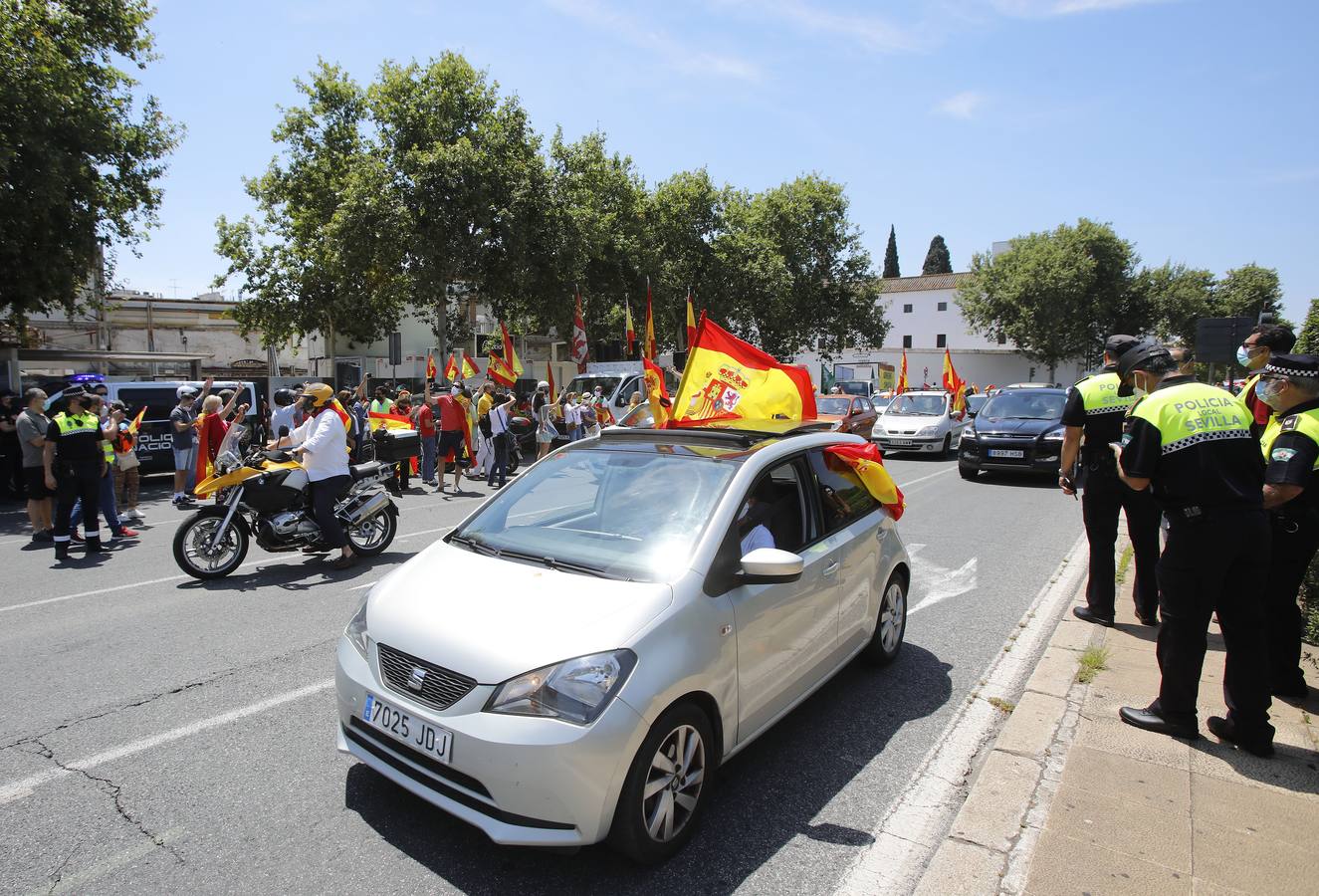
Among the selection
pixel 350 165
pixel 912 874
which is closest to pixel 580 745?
pixel 912 874

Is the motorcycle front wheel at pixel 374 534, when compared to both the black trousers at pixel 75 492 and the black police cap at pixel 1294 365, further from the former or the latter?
the black police cap at pixel 1294 365

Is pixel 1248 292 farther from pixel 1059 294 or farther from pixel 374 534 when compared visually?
pixel 374 534

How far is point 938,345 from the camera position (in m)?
73.6

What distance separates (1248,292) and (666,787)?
3244 inches

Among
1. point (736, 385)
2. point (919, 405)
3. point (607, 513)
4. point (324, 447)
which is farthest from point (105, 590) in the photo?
point (919, 405)

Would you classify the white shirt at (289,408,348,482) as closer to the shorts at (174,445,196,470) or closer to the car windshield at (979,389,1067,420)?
the shorts at (174,445,196,470)

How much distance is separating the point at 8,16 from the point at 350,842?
17.5 m

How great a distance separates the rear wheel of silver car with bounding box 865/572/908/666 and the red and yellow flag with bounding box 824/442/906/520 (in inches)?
19.1

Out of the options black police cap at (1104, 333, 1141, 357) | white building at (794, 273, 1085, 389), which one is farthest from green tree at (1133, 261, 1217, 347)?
black police cap at (1104, 333, 1141, 357)

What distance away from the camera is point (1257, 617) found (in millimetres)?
3656

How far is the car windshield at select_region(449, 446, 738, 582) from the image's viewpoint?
10.9 feet

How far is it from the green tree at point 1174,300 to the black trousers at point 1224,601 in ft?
217

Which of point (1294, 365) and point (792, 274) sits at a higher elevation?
point (792, 274)

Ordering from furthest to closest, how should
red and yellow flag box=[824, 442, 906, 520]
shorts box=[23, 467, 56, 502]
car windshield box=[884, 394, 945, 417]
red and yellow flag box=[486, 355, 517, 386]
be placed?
car windshield box=[884, 394, 945, 417]
red and yellow flag box=[486, 355, 517, 386]
shorts box=[23, 467, 56, 502]
red and yellow flag box=[824, 442, 906, 520]
